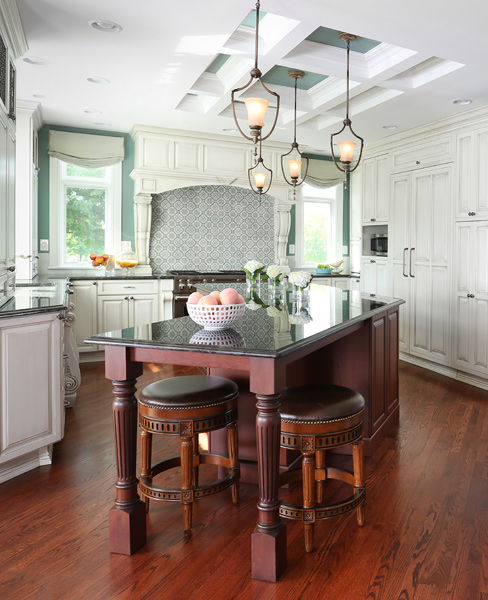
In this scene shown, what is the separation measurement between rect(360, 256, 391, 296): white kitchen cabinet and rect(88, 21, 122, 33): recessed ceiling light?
13.1 feet

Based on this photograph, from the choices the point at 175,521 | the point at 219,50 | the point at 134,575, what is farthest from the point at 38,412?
the point at 219,50

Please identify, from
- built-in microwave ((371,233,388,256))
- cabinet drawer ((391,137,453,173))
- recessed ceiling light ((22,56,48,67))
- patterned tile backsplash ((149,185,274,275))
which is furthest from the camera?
patterned tile backsplash ((149,185,274,275))

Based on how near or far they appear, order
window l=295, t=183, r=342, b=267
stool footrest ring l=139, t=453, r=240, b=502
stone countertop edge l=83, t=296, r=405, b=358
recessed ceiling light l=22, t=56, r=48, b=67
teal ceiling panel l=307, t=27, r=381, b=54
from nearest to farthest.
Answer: stone countertop edge l=83, t=296, r=405, b=358, stool footrest ring l=139, t=453, r=240, b=502, teal ceiling panel l=307, t=27, r=381, b=54, recessed ceiling light l=22, t=56, r=48, b=67, window l=295, t=183, r=342, b=267

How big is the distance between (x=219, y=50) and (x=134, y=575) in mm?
3195

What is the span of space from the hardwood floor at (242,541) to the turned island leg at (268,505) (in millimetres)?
60

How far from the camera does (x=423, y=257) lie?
5445 millimetres

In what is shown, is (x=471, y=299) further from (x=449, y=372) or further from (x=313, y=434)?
(x=313, y=434)

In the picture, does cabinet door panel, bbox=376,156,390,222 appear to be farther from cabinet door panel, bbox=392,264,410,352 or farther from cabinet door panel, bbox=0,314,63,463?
cabinet door panel, bbox=0,314,63,463

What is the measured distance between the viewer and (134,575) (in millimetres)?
1871

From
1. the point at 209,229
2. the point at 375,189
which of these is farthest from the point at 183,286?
the point at 375,189

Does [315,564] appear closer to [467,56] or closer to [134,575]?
[134,575]

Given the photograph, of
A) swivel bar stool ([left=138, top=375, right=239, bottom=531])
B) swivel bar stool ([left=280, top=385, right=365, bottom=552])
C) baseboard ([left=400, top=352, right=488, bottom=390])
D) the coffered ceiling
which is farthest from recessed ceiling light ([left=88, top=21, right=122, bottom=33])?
baseboard ([left=400, top=352, right=488, bottom=390])

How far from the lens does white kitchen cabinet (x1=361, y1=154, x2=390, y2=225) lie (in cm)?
604

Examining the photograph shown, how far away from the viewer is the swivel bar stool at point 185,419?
2068 mm
